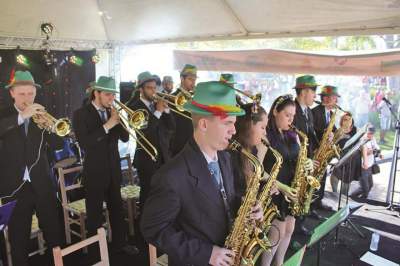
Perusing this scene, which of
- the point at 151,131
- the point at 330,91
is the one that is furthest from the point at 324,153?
the point at 151,131

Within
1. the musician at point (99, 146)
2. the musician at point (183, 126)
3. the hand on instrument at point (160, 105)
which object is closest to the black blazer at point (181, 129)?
the musician at point (183, 126)

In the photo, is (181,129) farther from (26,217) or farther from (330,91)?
(330,91)

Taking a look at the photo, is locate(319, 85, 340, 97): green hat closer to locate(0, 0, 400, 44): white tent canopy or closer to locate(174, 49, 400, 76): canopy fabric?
locate(0, 0, 400, 44): white tent canopy

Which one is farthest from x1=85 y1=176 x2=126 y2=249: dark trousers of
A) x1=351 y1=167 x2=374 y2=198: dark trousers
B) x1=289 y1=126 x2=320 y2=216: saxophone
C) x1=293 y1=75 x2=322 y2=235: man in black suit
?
x1=351 y1=167 x2=374 y2=198: dark trousers

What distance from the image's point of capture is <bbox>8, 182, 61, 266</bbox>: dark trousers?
3451mm

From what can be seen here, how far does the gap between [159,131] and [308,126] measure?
221cm

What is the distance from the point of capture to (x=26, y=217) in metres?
3.51

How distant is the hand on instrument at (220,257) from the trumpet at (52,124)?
2143 mm

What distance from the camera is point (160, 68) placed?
10.0 m

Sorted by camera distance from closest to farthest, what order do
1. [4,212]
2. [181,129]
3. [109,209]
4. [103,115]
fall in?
[4,212]
[103,115]
[109,209]
[181,129]

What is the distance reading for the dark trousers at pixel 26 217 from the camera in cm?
345

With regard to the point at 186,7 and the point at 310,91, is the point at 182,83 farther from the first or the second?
the point at 310,91

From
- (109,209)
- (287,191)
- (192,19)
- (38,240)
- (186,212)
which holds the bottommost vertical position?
(38,240)

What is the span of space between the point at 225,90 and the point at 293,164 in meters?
2.13
